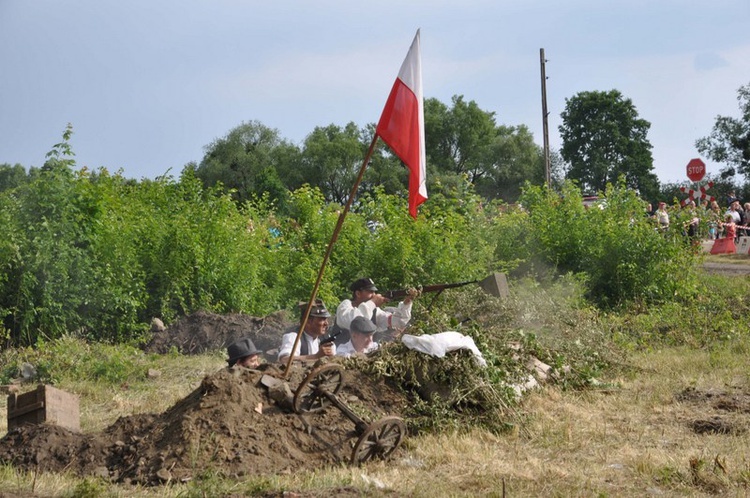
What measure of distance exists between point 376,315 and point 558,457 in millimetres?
4025

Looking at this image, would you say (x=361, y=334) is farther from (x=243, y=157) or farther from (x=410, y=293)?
(x=243, y=157)

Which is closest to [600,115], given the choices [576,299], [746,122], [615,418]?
[746,122]

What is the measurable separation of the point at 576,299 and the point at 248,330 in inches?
206

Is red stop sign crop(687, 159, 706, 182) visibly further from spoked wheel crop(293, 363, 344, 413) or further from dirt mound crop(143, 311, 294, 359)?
spoked wheel crop(293, 363, 344, 413)

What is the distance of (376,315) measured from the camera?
10.5 meters

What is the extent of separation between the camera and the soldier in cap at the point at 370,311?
10.1 meters

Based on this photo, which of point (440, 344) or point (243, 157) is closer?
point (440, 344)

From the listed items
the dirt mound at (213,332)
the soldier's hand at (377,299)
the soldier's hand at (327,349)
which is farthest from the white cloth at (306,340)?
the dirt mound at (213,332)

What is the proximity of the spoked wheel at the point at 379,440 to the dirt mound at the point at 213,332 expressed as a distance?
4.91 m

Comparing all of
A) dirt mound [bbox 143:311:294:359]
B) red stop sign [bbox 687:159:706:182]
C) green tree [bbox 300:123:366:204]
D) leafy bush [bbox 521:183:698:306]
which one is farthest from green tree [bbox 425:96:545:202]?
dirt mound [bbox 143:311:294:359]

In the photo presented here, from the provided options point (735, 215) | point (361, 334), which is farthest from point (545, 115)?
point (361, 334)

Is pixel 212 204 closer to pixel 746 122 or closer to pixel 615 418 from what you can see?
pixel 615 418

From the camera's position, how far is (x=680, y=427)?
25.8 ft

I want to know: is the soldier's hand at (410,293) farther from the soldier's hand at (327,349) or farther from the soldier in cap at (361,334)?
the soldier's hand at (327,349)
